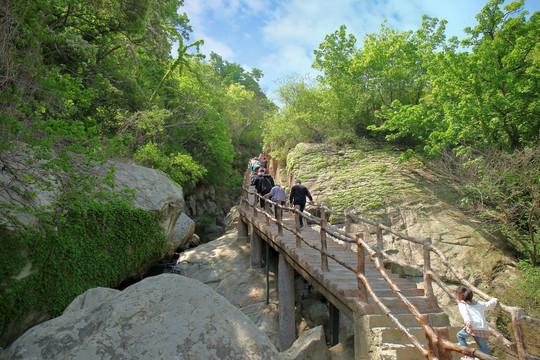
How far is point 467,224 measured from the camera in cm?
937

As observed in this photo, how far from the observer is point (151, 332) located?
260 centimetres

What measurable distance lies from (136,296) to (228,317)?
38.5 inches

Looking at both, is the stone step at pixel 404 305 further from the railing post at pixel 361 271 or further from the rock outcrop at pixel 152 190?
the rock outcrop at pixel 152 190

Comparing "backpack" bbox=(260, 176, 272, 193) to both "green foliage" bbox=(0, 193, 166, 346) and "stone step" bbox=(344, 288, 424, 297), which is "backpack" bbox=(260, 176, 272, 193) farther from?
"stone step" bbox=(344, 288, 424, 297)

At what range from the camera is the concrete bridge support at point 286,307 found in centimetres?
743

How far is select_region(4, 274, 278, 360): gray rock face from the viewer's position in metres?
2.48

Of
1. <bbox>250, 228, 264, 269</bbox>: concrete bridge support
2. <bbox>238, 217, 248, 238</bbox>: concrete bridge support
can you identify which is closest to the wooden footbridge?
<bbox>250, 228, 264, 269</bbox>: concrete bridge support

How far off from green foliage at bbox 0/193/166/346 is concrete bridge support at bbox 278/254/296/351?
14.0ft

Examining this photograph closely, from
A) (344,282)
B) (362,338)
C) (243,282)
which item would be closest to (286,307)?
(243,282)

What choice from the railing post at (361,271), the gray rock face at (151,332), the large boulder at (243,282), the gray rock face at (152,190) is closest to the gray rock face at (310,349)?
the gray rock face at (151,332)

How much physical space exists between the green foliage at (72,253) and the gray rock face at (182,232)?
138 inches

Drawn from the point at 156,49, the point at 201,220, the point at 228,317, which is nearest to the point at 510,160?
the point at 228,317

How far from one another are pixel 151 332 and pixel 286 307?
5.50 metres

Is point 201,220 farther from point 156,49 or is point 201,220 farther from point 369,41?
point 369,41
